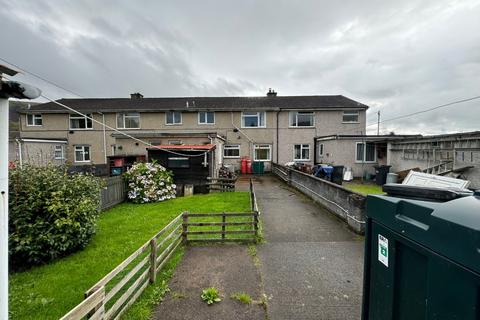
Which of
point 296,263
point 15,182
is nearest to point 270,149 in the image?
point 296,263

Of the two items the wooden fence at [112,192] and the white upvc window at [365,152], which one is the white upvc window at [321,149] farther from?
the wooden fence at [112,192]

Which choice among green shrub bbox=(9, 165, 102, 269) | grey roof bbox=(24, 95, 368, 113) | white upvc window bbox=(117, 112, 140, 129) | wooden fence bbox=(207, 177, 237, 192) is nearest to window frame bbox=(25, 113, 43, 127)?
grey roof bbox=(24, 95, 368, 113)

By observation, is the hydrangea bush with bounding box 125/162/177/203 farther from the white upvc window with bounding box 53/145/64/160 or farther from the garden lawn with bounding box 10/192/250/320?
the white upvc window with bounding box 53/145/64/160

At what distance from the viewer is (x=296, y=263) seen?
4332 mm

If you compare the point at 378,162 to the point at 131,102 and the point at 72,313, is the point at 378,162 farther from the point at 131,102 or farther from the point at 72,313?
the point at 131,102

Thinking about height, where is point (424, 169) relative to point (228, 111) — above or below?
below

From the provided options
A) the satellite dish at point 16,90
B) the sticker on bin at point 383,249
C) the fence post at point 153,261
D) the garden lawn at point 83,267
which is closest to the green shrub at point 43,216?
the garden lawn at point 83,267

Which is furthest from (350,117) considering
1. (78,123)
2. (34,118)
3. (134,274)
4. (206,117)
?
(34,118)

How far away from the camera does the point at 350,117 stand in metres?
19.1

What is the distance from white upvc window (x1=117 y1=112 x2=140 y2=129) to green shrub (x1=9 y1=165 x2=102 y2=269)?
1553cm

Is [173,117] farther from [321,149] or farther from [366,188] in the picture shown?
[366,188]

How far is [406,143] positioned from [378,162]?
2.77 m

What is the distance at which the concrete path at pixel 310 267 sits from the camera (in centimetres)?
314

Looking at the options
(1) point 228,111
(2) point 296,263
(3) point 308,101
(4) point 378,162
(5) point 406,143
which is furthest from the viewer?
(3) point 308,101
